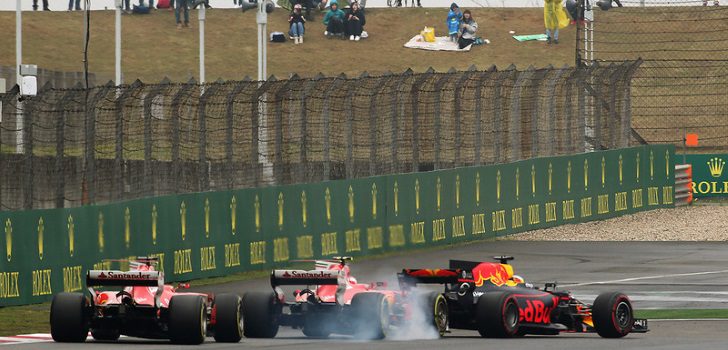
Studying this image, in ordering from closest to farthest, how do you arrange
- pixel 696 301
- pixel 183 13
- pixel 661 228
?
pixel 696 301 < pixel 661 228 < pixel 183 13

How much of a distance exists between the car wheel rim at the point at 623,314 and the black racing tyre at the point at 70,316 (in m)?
5.54

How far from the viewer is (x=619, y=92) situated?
128 ft

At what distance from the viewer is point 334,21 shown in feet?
223

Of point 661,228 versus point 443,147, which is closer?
point 443,147

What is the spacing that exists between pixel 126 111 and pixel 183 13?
48.5 m

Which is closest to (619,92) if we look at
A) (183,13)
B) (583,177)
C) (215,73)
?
(583,177)

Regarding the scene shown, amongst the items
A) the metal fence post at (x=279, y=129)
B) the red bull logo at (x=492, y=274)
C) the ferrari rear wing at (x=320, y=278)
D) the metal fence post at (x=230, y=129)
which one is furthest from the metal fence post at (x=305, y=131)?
the ferrari rear wing at (x=320, y=278)

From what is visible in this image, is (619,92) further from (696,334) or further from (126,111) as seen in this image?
(696,334)

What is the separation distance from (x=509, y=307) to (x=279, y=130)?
11119mm

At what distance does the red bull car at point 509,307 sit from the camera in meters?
18.3

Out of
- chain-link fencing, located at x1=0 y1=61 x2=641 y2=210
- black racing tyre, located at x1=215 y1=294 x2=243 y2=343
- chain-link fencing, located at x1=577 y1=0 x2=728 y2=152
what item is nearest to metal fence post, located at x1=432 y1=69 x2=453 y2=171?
chain-link fencing, located at x1=0 y1=61 x2=641 y2=210

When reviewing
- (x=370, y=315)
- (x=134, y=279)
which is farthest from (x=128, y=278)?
(x=370, y=315)

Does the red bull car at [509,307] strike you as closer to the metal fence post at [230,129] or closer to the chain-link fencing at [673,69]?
the metal fence post at [230,129]

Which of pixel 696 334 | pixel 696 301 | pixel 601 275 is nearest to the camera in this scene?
pixel 696 334
